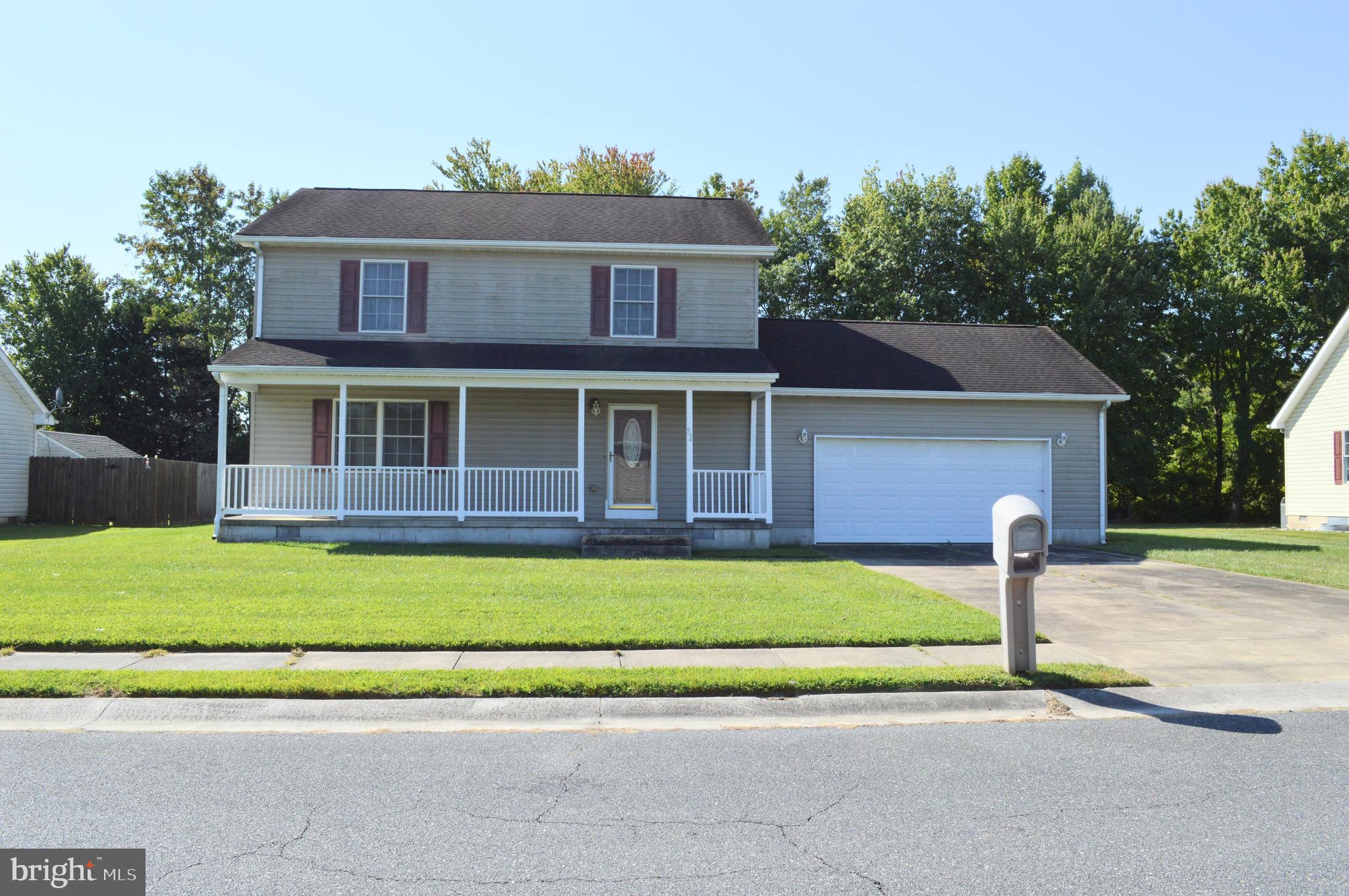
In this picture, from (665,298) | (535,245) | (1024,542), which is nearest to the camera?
(1024,542)

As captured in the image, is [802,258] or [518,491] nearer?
[518,491]

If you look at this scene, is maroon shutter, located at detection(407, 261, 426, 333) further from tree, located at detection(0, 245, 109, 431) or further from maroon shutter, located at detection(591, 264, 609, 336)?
tree, located at detection(0, 245, 109, 431)

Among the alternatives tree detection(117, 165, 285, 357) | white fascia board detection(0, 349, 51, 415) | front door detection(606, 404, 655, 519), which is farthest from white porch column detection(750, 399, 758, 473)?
tree detection(117, 165, 285, 357)

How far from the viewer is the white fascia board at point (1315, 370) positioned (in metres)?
23.7

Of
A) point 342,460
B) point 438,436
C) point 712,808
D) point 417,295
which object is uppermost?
point 417,295

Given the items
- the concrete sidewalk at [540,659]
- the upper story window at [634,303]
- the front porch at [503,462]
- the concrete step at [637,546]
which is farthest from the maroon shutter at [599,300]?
the concrete sidewalk at [540,659]

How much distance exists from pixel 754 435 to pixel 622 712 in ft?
38.0

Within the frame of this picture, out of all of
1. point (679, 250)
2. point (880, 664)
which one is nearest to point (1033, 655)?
point (880, 664)

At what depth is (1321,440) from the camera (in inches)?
965

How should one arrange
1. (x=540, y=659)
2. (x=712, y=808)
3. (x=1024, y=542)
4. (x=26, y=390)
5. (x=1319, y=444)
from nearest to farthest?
(x=712, y=808) < (x=1024, y=542) < (x=540, y=659) < (x=26, y=390) < (x=1319, y=444)

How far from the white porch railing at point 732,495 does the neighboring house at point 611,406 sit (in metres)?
0.05

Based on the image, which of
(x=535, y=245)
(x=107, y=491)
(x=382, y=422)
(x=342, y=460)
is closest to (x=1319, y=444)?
(x=535, y=245)

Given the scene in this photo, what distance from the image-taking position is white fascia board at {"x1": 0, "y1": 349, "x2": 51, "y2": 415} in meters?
23.0

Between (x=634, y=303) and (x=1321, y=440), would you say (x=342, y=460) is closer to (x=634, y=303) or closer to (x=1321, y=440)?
(x=634, y=303)
